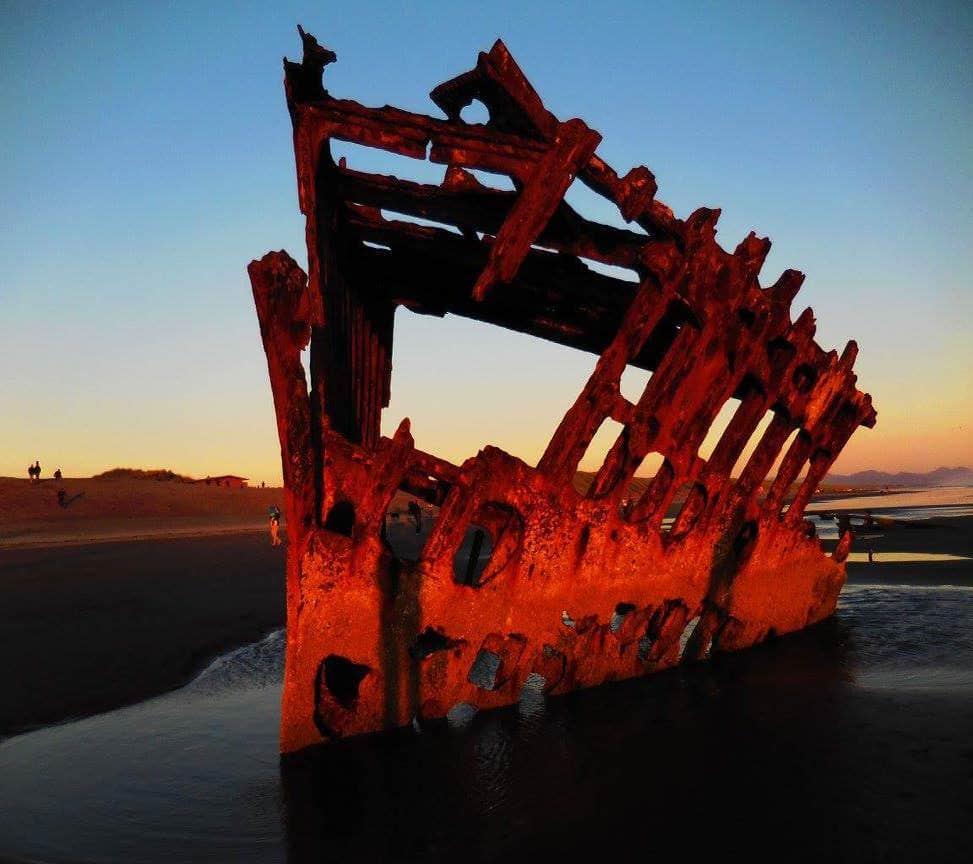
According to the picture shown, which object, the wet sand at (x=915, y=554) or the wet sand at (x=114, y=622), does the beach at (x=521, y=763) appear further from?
the wet sand at (x=915, y=554)

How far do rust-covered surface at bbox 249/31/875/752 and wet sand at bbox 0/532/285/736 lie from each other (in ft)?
8.64

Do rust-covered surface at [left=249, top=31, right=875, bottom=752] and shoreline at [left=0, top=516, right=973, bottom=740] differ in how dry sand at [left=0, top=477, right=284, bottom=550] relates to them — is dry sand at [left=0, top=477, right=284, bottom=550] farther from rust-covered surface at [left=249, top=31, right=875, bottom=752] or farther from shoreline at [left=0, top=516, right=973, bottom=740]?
rust-covered surface at [left=249, top=31, right=875, bottom=752]

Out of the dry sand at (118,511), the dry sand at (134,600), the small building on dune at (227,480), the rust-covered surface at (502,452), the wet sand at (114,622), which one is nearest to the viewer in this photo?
the rust-covered surface at (502,452)

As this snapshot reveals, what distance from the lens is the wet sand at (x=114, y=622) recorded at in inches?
254

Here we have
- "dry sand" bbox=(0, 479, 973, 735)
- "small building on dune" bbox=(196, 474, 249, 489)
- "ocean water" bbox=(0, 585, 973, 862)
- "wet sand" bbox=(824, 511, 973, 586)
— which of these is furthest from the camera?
"small building on dune" bbox=(196, 474, 249, 489)

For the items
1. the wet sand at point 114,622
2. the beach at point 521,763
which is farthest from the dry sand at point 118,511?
the beach at point 521,763

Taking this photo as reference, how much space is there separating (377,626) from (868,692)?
11.6ft

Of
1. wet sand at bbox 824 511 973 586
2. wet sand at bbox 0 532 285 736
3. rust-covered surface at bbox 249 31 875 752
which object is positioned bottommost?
wet sand at bbox 0 532 285 736

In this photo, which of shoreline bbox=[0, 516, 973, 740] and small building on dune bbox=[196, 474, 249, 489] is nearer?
shoreline bbox=[0, 516, 973, 740]

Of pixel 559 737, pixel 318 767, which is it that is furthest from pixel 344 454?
pixel 559 737

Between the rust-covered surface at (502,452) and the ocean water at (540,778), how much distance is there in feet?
1.62

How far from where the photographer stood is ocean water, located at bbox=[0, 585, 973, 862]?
11.2 ft

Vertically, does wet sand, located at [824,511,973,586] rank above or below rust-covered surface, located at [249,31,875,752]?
below

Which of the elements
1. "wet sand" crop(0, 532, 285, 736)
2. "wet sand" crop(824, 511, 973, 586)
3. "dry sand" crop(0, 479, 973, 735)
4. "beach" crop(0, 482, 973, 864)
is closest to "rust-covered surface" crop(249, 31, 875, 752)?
"beach" crop(0, 482, 973, 864)
